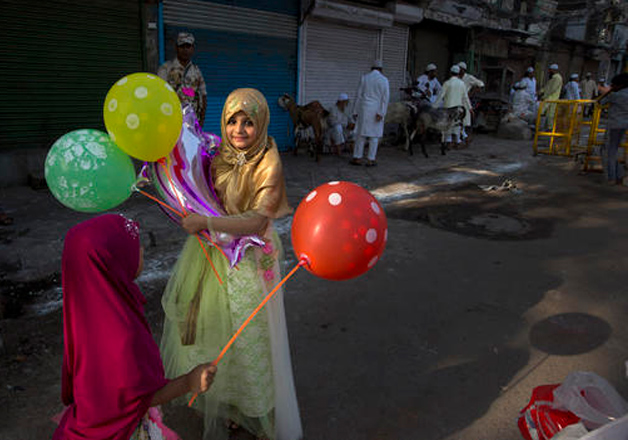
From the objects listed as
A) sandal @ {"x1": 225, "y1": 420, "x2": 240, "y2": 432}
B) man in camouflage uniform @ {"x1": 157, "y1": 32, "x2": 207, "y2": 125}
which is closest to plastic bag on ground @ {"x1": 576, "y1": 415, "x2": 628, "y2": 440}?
sandal @ {"x1": 225, "y1": 420, "x2": 240, "y2": 432}

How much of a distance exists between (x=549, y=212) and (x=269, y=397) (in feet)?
19.2

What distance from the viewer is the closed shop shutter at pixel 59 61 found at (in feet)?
20.8

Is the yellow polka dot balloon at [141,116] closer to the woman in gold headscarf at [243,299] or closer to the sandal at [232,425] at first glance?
the woman in gold headscarf at [243,299]

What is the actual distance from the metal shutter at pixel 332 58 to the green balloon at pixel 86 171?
926 centimetres

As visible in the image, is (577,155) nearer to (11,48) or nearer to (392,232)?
(392,232)

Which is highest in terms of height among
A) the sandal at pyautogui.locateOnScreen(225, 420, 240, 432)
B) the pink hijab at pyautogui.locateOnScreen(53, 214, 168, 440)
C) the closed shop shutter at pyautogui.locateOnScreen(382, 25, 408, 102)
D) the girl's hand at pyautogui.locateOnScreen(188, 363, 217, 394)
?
the closed shop shutter at pyautogui.locateOnScreen(382, 25, 408, 102)

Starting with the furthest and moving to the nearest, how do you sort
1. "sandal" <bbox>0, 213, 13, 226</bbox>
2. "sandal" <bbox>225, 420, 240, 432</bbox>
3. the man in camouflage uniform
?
the man in camouflage uniform < "sandal" <bbox>0, 213, 13, 226</bbox> < "sandal" <bbox>225, 420, 240, 432</bbox>

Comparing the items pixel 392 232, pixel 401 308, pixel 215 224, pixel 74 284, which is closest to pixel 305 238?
pixel 215 224

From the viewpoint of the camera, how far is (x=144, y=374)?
52.3 inches

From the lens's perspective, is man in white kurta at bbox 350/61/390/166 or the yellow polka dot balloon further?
man in white kurta at bbox 350/61/390/166

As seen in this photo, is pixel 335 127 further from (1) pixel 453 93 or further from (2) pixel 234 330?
(2) pixel 234 330

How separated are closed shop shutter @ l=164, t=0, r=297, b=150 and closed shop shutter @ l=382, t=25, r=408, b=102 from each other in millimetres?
3690

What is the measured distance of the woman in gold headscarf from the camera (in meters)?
2.01

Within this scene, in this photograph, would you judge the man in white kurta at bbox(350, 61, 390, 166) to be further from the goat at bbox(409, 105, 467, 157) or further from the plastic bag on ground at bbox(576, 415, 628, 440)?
the plastic bag on ground at bbox(576, 415, 628, 440)
